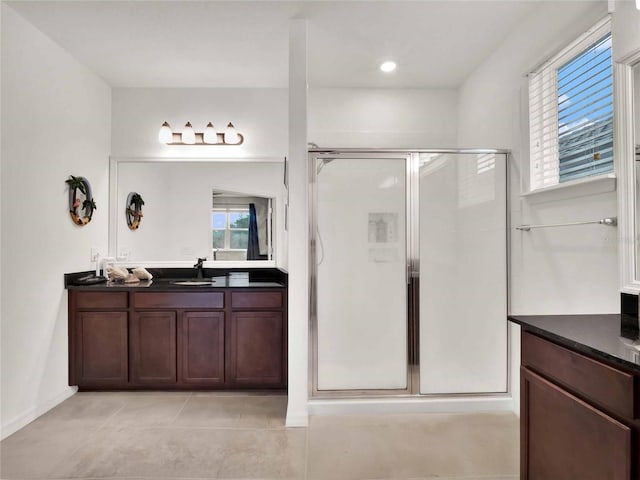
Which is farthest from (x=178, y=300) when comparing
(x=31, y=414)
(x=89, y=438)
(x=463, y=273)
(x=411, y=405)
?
(x=463, y=273)

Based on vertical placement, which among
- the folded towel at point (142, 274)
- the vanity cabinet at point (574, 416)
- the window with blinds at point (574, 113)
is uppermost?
the window with blinds at point (574, 113)

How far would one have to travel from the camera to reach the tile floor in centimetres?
197

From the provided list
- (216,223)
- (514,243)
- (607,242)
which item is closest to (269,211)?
(216,223)

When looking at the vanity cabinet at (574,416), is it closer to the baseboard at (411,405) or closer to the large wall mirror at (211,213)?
the baseboard at (411,405)

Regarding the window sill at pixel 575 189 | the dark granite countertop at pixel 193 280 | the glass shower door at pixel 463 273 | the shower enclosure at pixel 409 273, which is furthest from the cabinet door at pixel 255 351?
the window sill at pixel 575 189

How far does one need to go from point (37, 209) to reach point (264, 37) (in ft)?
6.38

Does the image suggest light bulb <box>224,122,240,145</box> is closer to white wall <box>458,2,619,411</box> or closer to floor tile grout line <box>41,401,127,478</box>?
white wall <box>458,2,619,411</box>

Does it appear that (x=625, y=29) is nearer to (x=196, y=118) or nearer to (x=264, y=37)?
(x=264, y=37)

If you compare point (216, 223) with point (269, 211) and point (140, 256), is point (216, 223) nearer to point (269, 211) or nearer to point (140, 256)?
point (269, 211)

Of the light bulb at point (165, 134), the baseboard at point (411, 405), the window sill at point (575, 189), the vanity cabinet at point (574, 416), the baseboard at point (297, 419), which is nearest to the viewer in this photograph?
the vanity cabinet at point (574, 416)

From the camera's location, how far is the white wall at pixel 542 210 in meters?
1.88

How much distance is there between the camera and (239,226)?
3.56 meters

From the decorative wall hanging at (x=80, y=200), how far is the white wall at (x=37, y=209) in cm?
6

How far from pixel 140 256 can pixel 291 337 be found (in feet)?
6.14
